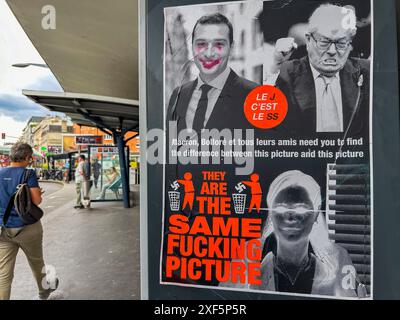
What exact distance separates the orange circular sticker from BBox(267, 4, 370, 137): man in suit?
1.5 inches

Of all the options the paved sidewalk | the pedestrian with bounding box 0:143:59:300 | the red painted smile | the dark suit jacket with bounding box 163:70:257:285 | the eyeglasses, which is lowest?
the paved sidewalk

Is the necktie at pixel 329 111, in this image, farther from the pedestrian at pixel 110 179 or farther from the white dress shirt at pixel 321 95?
the pedestrian at pixel 110 179

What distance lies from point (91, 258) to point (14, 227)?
2.12 metres

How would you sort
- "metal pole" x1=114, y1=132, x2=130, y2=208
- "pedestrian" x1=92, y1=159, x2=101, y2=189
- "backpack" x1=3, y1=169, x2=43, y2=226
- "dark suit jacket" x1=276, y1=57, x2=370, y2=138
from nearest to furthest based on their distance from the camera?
"dark suit jacket" x1=276, y1=57, x2=370, y2=138, "backpack" x1=3, y1=169, x2=43, y2=226, "metal pole" x1=114, y1=132, x2=130, y2=208, "pedestrian" x1=92, y1=159, x2=101, y2=189

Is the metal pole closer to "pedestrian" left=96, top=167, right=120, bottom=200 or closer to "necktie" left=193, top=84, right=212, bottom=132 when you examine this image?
"pedestrian" left=96, top=167, right=120, bottom=200

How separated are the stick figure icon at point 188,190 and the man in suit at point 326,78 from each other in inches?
24.9

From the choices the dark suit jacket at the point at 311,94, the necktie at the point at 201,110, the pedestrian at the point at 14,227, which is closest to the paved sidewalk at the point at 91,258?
the pedestrian at the point at 14,227

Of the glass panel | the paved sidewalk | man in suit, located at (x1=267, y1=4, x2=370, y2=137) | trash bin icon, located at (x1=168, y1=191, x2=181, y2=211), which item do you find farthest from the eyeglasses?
the glass panel

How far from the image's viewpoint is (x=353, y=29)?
5.28ft

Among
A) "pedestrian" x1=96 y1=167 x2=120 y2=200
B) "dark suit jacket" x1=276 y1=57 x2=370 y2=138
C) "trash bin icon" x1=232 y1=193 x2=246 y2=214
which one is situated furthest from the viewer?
"pedestrian" x1=96 y1=167 x2=120 y2=200

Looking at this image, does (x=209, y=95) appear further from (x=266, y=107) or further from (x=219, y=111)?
(x=266, y=107)

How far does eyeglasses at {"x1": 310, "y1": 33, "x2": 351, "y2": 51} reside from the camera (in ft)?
5.34
